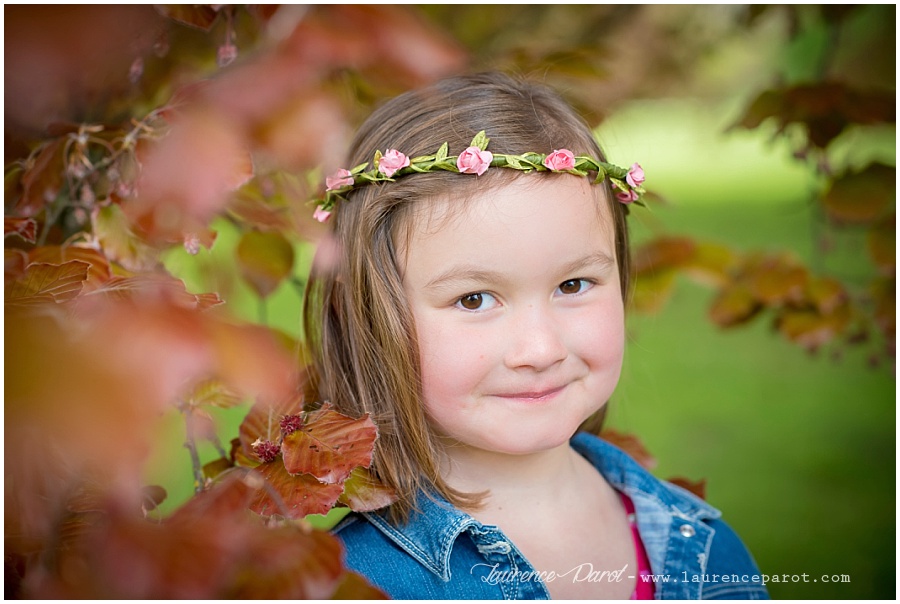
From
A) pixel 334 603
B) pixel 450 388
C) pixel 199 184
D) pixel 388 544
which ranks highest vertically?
pixel 199 184

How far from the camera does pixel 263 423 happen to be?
124 centimetres

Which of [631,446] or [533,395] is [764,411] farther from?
[533,395]

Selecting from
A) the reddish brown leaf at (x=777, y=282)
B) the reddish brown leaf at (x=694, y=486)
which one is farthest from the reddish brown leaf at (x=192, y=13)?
the reddish brown leaf at (x=777, y=282)

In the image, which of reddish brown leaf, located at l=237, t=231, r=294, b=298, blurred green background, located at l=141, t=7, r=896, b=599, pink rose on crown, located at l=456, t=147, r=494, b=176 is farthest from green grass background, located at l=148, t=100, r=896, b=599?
pink rose on crown, located at l=456, t=147, r=494, b=176

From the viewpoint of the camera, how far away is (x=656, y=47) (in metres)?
3.82

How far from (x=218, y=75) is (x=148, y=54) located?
19 cm

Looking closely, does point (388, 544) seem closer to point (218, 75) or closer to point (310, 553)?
point (310, 553)

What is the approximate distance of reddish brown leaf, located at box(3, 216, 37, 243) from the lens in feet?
3.83

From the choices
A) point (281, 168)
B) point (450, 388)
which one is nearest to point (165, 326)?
point (450, 388)

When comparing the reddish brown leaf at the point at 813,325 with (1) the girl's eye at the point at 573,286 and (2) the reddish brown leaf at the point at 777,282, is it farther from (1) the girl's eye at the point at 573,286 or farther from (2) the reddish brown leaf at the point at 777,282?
(1) the girl's eye at the point at 573,286

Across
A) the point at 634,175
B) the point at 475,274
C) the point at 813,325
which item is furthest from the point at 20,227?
the point at 813,325

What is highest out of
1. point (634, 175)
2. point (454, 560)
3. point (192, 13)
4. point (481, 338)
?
point (192, 13)

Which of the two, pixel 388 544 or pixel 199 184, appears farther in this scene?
pixel 388 544

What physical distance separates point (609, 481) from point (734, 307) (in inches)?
31.0
